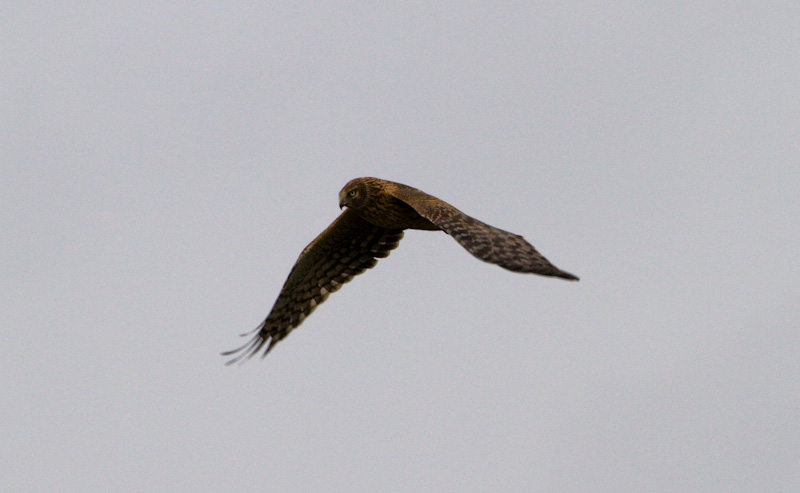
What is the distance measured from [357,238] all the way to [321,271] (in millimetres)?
822

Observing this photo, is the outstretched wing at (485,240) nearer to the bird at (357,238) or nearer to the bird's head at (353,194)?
the bird at (357,238)

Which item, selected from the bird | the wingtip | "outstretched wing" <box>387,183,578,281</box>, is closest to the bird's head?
the bird

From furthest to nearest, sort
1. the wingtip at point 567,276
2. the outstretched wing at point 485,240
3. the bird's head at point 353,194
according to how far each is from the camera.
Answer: the bird's head at point 353,194 → the outstretched wing at point 485,240 → the wingtip at point 567,276

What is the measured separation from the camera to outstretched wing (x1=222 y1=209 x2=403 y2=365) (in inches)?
715

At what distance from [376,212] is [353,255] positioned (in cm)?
172

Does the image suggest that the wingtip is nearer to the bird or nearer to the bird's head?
the bird

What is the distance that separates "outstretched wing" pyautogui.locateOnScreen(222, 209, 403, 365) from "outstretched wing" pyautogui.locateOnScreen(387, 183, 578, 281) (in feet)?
8.06

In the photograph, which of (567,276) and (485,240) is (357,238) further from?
(567,276)

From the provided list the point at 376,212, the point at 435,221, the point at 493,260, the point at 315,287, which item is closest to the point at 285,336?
the point at 315,287

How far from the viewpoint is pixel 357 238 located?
18.2 meters

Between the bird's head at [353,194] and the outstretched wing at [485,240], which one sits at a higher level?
the bird's head at [353,194]

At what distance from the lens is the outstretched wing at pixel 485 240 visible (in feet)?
43.4

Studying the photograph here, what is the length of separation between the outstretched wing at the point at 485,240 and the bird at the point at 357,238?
1 cm

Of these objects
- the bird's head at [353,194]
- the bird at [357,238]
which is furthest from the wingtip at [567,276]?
the bird's head at [353,194]
